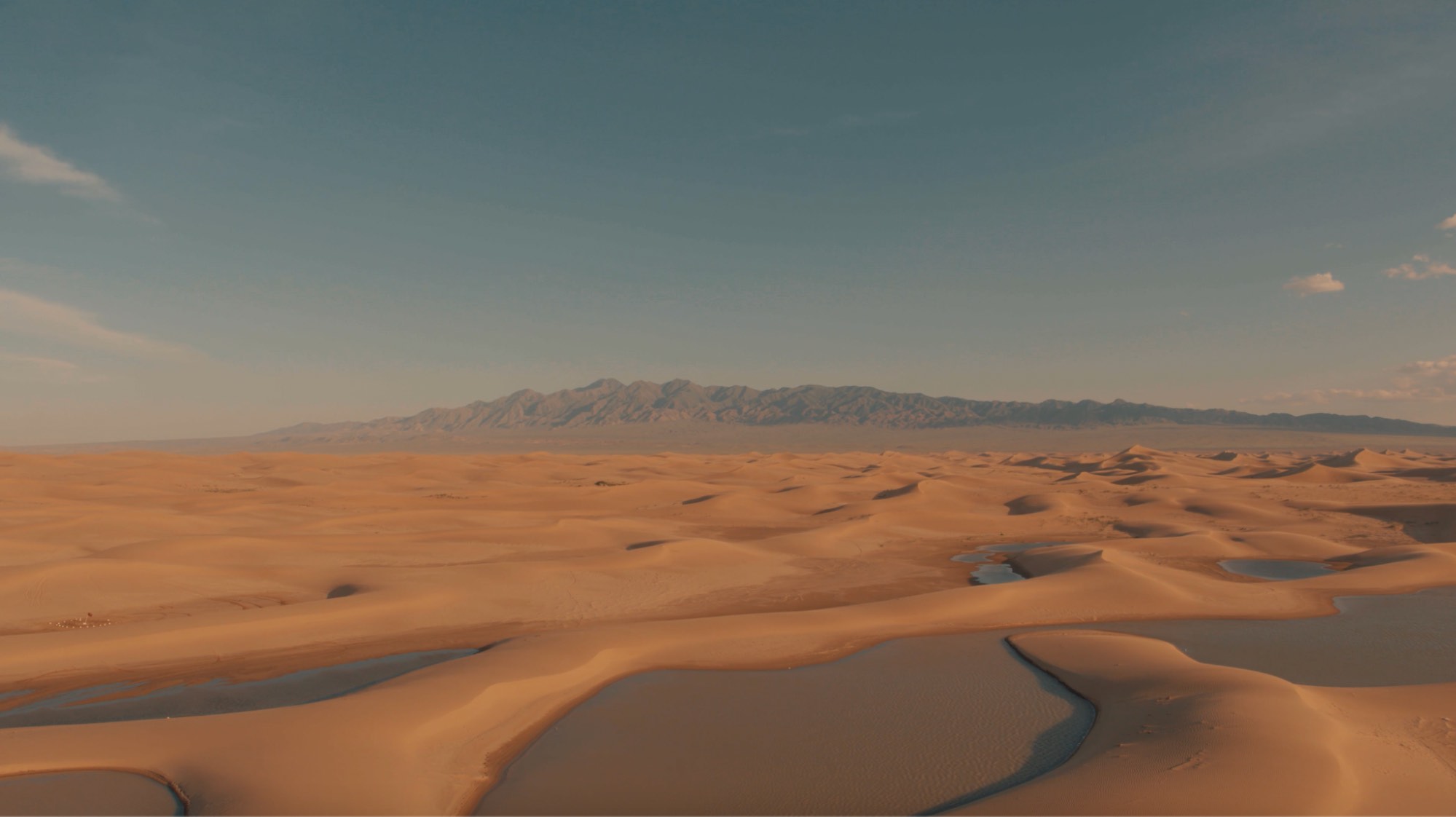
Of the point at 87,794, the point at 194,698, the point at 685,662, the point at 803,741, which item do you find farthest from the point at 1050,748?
the point at 194,698

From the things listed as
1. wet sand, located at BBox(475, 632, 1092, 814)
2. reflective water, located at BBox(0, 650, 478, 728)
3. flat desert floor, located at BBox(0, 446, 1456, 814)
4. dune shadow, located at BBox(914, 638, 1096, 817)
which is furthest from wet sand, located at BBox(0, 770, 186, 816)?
dune shadow, located at BBox(914, 638, 1096, 817)

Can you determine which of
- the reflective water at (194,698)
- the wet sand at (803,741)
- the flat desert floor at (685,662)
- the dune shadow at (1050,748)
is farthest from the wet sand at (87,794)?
the dune shadow at (1050,748)

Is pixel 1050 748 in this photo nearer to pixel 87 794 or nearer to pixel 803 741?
pixel 803 741

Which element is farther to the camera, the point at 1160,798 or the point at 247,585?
the point at 247,585

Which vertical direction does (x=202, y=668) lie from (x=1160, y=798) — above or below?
below

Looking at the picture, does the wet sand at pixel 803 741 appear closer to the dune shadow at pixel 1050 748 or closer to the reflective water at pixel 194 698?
the dune shadow at pixel 1050 748

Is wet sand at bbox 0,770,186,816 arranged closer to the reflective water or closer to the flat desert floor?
the flat desert floor

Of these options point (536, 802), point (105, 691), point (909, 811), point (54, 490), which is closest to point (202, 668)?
point (105, 691)

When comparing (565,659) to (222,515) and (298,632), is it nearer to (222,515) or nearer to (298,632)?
(298,632)
